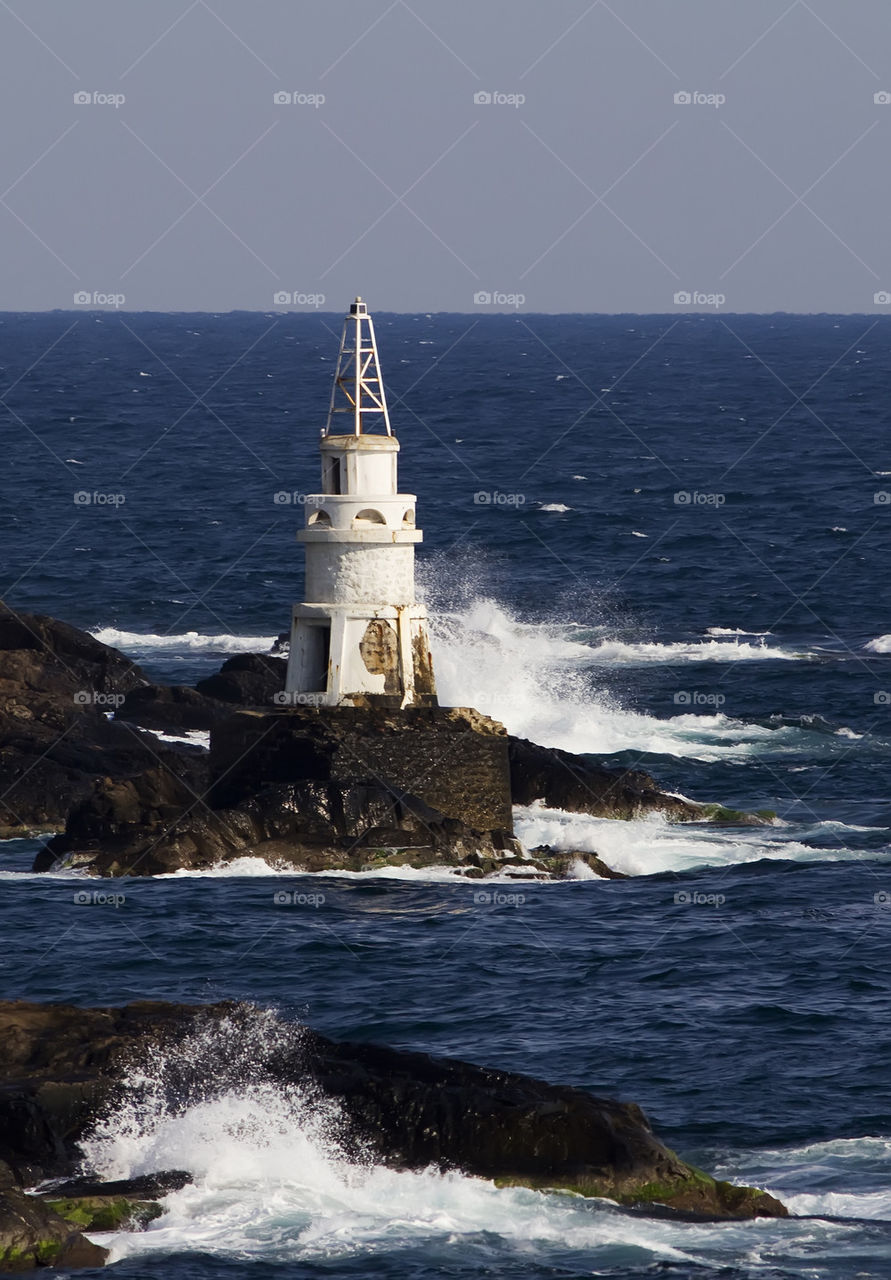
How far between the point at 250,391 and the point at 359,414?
415 feet

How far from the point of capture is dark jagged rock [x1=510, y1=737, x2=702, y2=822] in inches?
1895

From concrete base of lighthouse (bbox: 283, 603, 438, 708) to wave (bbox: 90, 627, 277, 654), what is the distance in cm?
2365

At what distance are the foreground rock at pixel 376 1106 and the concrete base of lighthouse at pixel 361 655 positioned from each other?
57.4 ft

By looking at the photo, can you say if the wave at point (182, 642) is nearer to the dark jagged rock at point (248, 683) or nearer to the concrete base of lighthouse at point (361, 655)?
the dark jagged rock at point (248, 683)

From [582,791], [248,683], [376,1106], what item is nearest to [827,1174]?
[376,1106]

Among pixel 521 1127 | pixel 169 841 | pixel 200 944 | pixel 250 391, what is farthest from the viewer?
pixel 250 391

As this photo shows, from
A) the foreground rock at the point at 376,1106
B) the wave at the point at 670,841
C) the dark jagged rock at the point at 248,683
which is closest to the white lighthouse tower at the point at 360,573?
the wave at the point at 670,841

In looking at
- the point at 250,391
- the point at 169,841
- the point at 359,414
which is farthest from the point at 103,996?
the point at 250,391

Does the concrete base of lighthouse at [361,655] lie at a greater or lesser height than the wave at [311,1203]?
greater

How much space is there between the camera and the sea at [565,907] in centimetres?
2477

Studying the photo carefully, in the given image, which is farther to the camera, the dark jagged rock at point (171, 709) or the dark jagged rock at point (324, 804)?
the dark jagged rock at point (171, 709)

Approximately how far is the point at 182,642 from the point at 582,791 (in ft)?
87.5

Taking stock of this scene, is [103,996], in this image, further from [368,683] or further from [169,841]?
[368,683]

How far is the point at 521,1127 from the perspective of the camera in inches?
998
